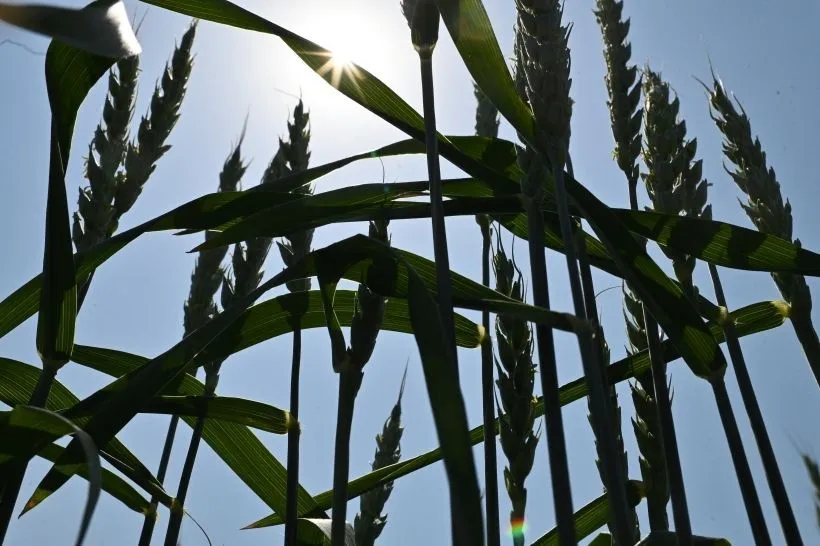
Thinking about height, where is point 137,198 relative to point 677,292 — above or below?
above

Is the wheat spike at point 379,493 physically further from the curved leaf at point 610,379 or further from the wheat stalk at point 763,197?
the wheat stalk at point 763,197

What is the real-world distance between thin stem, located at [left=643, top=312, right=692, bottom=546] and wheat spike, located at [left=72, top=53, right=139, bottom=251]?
1.12 meters

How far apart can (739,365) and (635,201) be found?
44 centimetres

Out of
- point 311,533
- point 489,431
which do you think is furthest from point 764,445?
point 311,533

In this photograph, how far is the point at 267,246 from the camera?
5.23 feet

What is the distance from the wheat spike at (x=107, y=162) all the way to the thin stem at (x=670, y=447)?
1.12 metres

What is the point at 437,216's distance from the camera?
84 centimetres

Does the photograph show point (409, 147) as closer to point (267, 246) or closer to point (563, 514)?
point (267, 246)

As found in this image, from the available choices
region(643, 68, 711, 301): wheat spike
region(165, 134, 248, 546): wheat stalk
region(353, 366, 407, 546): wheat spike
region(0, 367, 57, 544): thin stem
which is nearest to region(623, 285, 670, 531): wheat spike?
region(643, 68, 711, 301): wheat spike

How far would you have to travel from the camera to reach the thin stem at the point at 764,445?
1.10 metres

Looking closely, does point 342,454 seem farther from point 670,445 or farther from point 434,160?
point 670,445

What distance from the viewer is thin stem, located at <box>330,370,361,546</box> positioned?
83 centimetres

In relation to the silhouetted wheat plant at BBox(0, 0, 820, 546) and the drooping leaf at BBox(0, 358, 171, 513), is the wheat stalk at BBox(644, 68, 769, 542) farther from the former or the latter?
the drooping leaf at BBox(0, 358, 171, 513)

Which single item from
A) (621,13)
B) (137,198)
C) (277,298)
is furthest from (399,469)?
(621,13)
